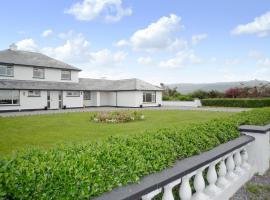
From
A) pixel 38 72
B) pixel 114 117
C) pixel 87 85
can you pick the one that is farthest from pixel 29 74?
pixel 114 117

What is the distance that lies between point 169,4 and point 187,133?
1437 cm

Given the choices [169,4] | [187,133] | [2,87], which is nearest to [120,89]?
[2,87]

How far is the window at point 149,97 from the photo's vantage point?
39.5 m

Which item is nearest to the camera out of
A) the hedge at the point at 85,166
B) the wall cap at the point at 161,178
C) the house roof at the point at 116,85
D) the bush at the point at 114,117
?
the hedge at the point at 85,166

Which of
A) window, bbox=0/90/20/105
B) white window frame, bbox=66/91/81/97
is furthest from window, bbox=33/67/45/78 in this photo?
window, bbox=0/90/20/105

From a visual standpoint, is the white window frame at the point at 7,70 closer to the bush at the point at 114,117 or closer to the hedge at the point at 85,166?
the bush at the point at 114,117

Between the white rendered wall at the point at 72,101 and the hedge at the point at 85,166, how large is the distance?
31515 mm

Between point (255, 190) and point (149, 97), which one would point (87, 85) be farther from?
point (255, 190)

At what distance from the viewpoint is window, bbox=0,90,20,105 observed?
28188 mm

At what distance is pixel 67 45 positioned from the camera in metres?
29.1

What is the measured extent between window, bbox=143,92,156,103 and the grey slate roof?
10985 mm

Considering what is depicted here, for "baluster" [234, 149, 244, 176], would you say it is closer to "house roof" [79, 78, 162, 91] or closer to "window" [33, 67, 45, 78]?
"window" [33, 67, 45, 78]

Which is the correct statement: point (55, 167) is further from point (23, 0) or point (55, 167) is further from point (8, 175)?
point (23, 0)

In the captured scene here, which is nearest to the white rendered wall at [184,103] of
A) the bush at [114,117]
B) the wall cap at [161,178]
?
the bush at [114,117]
